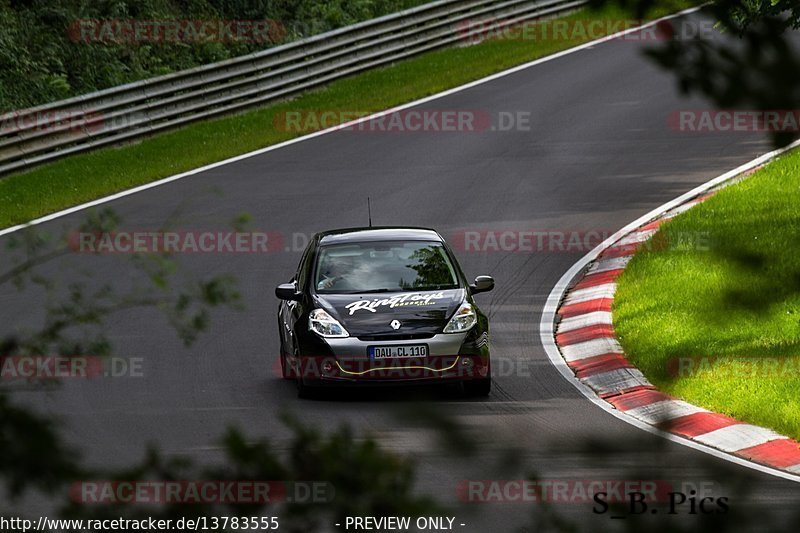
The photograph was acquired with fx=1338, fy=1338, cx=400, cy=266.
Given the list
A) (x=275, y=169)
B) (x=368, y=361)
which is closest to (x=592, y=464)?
(x=368, y=361)

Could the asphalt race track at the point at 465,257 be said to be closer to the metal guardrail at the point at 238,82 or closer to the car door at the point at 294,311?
the car door at the point at 294,311

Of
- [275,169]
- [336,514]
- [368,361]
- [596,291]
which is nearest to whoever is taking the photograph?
[336,514]

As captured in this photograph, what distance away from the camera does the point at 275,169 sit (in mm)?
22922

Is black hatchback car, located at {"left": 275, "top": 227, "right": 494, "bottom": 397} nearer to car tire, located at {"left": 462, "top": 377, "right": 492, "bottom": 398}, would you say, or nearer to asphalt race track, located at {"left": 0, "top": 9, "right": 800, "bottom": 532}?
car tire, located at {"left": 462, "top": 377, "right": 492, "bottom": 398}

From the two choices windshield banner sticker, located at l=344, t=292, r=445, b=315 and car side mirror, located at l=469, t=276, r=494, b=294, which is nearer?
windshield banner sticker, located at l=344, t=292, r=445, b=315

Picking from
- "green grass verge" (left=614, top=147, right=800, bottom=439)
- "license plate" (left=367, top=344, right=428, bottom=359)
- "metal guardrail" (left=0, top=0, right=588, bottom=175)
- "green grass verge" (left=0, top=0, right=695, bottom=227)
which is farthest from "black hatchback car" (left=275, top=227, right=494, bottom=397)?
"metal guardrail" (left=0, top=0, right=588, bottom=175)

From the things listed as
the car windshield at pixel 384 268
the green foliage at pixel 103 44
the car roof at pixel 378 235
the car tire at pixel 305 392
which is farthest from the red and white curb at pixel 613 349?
the green foliage at pixel 103 44

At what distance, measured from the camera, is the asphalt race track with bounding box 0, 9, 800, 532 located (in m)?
1.90

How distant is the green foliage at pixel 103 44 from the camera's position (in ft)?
89.4

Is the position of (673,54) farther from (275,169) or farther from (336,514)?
(275,169)

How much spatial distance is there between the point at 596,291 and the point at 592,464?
13.7 metres

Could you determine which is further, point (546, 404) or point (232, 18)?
point (232, 18)

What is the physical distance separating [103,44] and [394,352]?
20138 mm

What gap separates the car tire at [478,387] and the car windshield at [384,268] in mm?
1095
